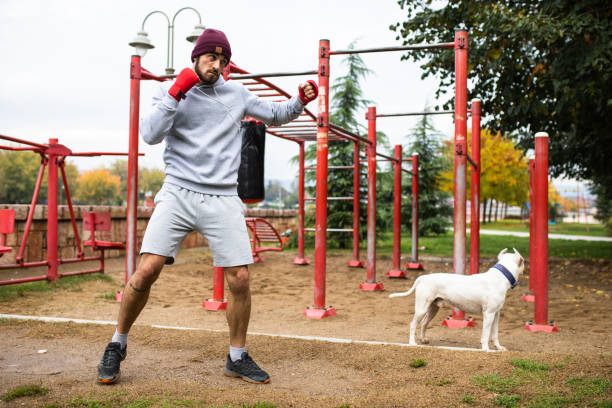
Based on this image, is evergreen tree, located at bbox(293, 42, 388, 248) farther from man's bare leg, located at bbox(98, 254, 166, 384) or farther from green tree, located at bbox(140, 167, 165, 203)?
green tree, located at bbox(140, 167, 165, 203)

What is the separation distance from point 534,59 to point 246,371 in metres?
8.09

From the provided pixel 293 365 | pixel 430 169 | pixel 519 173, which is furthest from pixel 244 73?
pixel 519 173

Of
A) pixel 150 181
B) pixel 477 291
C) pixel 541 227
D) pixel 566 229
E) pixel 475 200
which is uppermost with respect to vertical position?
pixel 150 181

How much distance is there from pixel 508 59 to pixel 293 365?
7.00 metres

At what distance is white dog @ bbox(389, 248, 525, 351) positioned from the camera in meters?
3.54

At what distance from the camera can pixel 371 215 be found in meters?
7.34

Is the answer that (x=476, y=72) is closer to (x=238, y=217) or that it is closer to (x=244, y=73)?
(x=244, y=73)

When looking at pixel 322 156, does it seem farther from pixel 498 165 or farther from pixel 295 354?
pixel 498 165

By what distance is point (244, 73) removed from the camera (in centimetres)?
555

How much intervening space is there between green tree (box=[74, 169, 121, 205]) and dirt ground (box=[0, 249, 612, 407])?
4616 centimetres

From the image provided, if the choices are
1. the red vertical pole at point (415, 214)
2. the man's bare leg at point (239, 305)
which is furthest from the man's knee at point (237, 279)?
the red vertical pole at point (415, 214)

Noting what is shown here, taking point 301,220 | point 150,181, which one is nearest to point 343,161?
point 301,220

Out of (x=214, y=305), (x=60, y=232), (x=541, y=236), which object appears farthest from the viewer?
(x=60, y=232)

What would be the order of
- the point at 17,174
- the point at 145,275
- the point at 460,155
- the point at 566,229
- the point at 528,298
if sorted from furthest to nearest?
the point at 17,174
the point at 566,229
the point at 528,298
the point at 460,155
the point at 145,275
